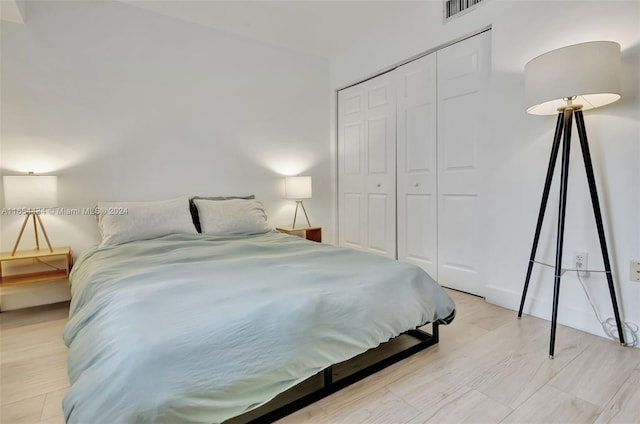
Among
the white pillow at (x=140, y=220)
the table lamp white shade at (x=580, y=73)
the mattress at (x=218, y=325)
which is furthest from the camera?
the white pillow at (x=140, y=220)

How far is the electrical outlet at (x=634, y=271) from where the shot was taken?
1.75 metres

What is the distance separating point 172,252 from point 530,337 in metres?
2.24

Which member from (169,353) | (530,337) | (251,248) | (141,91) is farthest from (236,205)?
(530,337)

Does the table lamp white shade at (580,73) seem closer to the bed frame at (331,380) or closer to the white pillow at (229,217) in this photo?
the bed frame at (331,380)

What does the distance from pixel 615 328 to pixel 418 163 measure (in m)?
1.81

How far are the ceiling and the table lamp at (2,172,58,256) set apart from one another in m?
1.70

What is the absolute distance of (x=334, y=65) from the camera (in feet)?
12.9

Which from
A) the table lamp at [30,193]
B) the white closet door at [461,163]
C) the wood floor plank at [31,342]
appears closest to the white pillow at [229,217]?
the table lamp at [30,193]

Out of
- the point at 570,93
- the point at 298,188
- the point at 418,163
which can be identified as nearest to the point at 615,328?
the point at 570,93

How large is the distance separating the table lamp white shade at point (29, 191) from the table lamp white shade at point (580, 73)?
3.21 meters

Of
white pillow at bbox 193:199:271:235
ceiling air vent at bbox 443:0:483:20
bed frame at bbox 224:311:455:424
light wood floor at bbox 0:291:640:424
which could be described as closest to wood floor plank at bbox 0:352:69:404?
light wood floor at bbox 0:291:640:424

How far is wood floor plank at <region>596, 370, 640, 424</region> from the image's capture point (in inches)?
48.2

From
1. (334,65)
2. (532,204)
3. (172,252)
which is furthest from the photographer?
(334,65)

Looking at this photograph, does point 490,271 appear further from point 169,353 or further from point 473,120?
point 169,353
